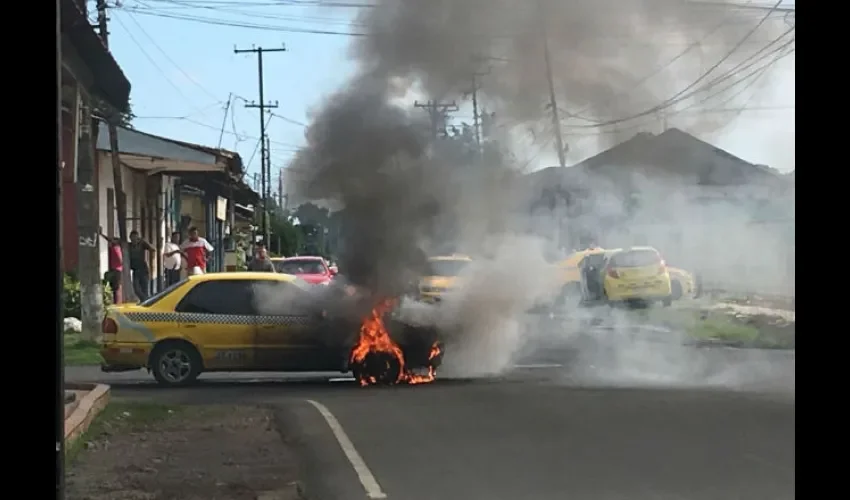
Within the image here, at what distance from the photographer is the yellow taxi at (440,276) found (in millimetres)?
7918

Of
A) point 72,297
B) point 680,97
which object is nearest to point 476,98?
point 680,97

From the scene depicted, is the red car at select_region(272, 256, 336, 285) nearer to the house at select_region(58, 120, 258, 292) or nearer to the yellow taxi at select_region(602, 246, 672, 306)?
the house at select_region(58, 120, 258, 292)

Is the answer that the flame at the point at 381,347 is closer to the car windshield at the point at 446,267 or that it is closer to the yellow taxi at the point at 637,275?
the car windshield at the point at 446,267

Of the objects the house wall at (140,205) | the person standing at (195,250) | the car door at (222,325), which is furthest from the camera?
the car door at (222,325)

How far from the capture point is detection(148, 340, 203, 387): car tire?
6977 mm

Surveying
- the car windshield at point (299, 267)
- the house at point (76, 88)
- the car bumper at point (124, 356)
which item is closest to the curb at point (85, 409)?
the car bumper at point (124, 356)

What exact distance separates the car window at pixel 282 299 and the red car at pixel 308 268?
9 centimetres

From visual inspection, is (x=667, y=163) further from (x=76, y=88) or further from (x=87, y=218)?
(x=76, y=88)

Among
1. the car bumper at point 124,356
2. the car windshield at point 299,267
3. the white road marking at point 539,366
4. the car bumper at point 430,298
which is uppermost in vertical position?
the car windshield at point 299,267

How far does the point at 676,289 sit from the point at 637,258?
33cm
